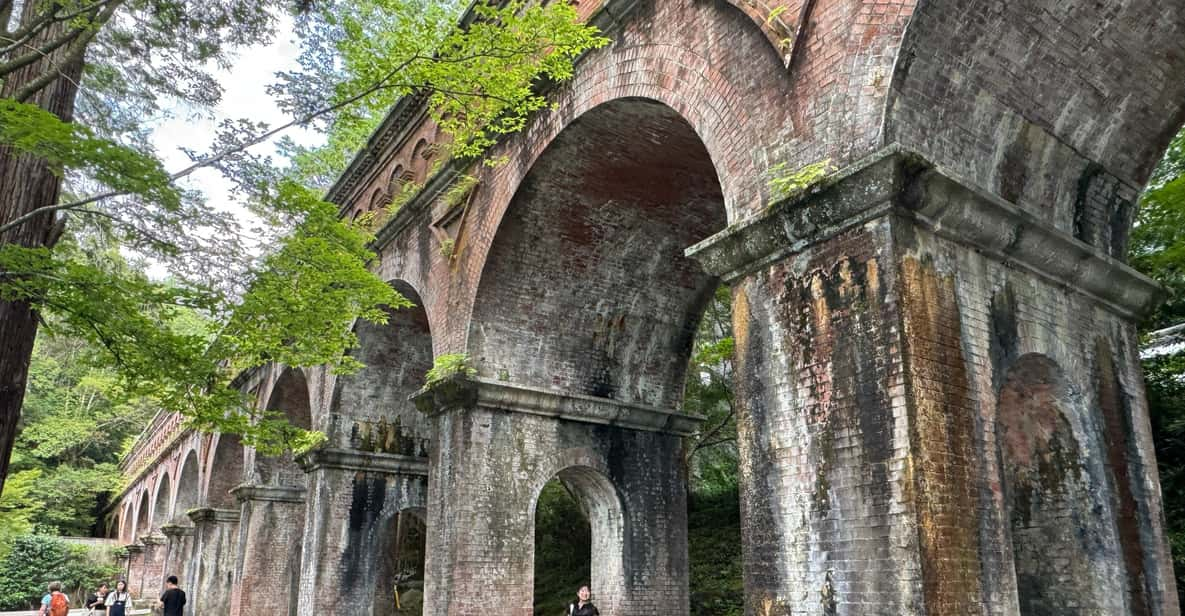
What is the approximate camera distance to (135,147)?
23.2 ft

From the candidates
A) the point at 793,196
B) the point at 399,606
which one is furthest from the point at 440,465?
the point at 399,606

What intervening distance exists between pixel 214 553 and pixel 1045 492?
78.8ft

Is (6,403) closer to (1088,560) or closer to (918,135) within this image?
(918,135)

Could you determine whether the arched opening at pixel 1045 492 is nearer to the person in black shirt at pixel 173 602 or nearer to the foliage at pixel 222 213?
the foliage at pixel 222 213

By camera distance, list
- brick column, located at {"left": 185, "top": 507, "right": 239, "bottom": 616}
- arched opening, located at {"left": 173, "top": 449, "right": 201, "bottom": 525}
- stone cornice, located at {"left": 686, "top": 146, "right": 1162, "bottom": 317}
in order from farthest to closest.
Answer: arched opening, located at {"left": 173, "top": 449, "right": 201, "bottom": 525} → brick column, located at {"left": 185, "top": 507, "right": 239, "bottom": 616} → stone cornice, located at {"left": 686, "top": 146, "right": 1162, "bottom": 317}

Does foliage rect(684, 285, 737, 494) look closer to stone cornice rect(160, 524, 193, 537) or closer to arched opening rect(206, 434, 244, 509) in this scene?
arched opening rect(206, 434, 244, 509)

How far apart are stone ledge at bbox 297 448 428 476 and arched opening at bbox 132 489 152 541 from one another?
2946 cm

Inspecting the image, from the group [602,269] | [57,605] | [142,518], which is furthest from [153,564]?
[602,269]

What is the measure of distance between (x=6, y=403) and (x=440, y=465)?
16.7ft

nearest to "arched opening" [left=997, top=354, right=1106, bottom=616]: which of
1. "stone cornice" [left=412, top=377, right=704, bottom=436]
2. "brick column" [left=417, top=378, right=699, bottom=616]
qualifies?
"brick column" [left=417, top=378, right=699, bottom=616]

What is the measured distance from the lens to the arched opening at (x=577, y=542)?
1094 centimetres

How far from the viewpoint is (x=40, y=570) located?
34875mm

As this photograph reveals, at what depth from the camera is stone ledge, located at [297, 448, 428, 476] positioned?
14.6 metres

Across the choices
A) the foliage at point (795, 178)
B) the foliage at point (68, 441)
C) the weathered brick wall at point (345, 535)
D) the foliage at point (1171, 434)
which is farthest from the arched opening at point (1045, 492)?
the foliage at point (68, 441)
